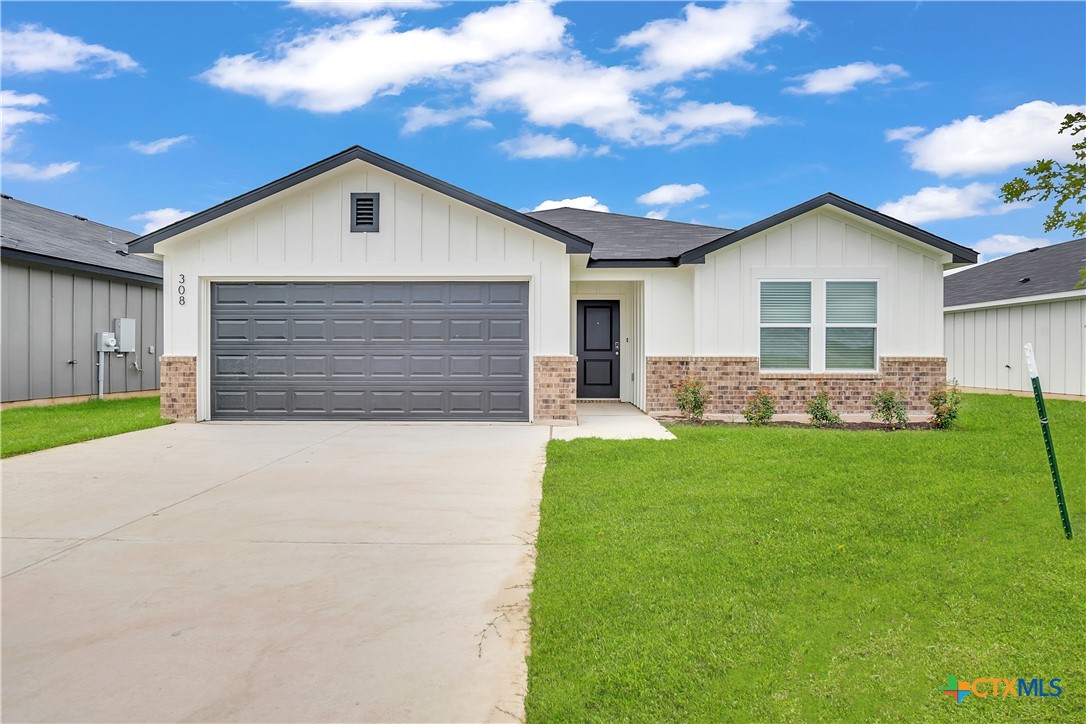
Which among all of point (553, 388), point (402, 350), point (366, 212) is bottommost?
point (553, 388)

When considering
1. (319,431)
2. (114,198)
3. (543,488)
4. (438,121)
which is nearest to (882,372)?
(543,488)

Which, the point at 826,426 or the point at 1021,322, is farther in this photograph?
the point at 1021,322

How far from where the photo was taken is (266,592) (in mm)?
3318

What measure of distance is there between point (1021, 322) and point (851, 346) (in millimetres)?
7817

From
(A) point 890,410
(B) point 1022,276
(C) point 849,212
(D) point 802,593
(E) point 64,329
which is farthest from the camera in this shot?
(B) point 1022,276

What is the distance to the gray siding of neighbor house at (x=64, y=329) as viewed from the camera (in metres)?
12.2

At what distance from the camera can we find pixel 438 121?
18328 mm

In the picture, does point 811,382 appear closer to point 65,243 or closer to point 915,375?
point 915,375

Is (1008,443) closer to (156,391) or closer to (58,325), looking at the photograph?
(58,325)

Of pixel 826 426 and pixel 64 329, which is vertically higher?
pixel 64 329

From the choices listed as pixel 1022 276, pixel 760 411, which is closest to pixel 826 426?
pixel 760 411

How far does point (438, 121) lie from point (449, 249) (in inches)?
396

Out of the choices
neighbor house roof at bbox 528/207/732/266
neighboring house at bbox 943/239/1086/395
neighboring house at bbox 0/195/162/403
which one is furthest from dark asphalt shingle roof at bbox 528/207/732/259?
neighboring house at bbox 0/195/162/403

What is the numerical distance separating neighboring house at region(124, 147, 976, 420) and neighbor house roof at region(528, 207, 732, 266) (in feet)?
3.58
